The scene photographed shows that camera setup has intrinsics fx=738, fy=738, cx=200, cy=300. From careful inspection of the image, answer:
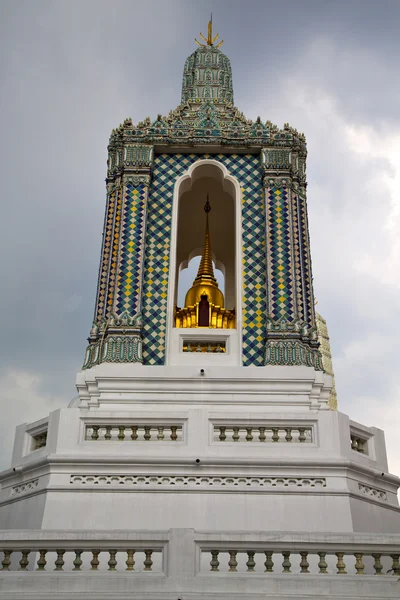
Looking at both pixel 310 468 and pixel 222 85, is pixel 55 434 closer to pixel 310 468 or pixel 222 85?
pixel 310 468

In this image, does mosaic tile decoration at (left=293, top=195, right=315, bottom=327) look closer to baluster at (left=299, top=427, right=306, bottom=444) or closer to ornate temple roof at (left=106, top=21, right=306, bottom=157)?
ornate temple roof at (left=106, top=21, right=306, bottom=157)

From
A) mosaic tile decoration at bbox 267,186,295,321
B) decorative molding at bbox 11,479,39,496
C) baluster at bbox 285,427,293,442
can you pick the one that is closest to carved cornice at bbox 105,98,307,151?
mosaic tile decoration at bbox 267,186,295,321

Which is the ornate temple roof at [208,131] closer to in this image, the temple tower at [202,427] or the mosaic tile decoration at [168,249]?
the temple tower at [202,427]

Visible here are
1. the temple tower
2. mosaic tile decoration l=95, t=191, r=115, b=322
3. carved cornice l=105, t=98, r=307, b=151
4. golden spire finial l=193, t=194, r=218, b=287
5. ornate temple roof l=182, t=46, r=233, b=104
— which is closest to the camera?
the temple tower

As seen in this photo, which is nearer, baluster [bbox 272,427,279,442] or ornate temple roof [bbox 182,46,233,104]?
baluster [bbox 272,427,279,442]

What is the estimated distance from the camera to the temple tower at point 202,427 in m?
7.36

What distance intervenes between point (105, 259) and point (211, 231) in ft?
16.8

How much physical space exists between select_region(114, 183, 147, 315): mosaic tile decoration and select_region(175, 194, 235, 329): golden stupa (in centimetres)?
144

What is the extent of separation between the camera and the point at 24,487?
10836mm

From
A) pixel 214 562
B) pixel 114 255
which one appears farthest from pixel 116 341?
pixel 214 562

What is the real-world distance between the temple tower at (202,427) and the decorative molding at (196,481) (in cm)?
2

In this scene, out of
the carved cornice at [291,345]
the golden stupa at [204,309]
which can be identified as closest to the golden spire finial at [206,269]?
the golden stupa at [204,309]

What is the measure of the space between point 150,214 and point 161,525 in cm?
668

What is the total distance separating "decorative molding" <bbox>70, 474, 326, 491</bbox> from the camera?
10.1m
